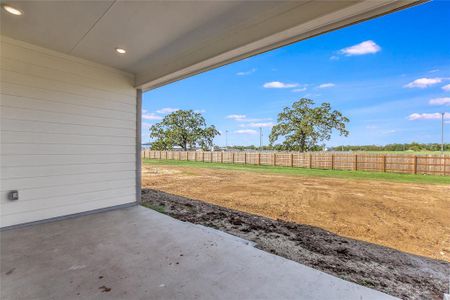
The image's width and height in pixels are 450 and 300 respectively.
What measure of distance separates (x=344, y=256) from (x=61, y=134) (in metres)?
3.79

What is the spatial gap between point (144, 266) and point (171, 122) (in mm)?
22019

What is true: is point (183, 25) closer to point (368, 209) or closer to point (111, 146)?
point (111, 146)

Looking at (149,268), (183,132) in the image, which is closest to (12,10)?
(149,268)

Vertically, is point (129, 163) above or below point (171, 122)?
below

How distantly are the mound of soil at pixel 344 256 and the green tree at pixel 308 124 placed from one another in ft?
39.6

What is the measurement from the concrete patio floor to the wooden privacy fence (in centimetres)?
1017

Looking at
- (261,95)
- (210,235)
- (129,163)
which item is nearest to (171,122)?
Answer: (261,95)

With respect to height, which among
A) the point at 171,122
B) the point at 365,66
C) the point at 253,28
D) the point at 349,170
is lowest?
the point at 349,170

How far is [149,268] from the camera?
1.66 m

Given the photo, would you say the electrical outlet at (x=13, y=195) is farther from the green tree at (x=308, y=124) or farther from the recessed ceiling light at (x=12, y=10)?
the green tree at (x=308, y=124)

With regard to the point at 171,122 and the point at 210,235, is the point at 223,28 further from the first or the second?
the point at 171,122

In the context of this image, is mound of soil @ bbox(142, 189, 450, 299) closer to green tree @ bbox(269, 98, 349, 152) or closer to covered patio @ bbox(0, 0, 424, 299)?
covered patio @ bbox(0, 0, 424, 299)

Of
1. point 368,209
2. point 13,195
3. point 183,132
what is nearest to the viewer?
point 13,195

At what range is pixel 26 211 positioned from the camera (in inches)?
98.7
